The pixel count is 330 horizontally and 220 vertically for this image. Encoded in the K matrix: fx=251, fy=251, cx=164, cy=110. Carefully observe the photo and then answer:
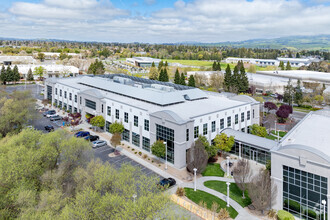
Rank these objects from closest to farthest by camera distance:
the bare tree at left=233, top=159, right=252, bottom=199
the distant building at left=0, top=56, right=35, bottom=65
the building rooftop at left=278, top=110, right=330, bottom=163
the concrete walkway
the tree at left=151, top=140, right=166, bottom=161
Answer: the concrete walkway
the building rooftop at left=278, top=110, right=330, bottom=163
the bare tree at left=233, top=159, right=252, bottom=199
the tree at left=151, top=140, right=166, bottom=161
the distant building at left=0, top=56, right=35, bottom=65

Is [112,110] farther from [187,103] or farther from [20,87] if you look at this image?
[20,87]

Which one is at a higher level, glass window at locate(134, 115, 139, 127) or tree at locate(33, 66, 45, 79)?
tree at locate(33, 66, 45, 79)

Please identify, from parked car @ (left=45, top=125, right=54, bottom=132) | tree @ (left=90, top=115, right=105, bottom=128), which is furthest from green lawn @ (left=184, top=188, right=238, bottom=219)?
parked car @ (left=45, top=125, right=54, bottom=132)

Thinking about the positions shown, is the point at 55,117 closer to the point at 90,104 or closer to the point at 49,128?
the point at 49,128

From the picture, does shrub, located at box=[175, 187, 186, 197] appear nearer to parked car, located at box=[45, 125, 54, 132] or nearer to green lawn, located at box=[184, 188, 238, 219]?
green lawn, located at box=[184, 188, 238, 219]

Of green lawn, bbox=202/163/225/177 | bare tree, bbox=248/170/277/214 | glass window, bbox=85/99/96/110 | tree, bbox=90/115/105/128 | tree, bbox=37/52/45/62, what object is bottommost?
green lawn, bbox=202/163/225/177

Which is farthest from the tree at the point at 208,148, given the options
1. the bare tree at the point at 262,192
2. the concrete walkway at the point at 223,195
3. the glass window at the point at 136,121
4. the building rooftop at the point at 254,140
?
the glass window at the point at 136,121
